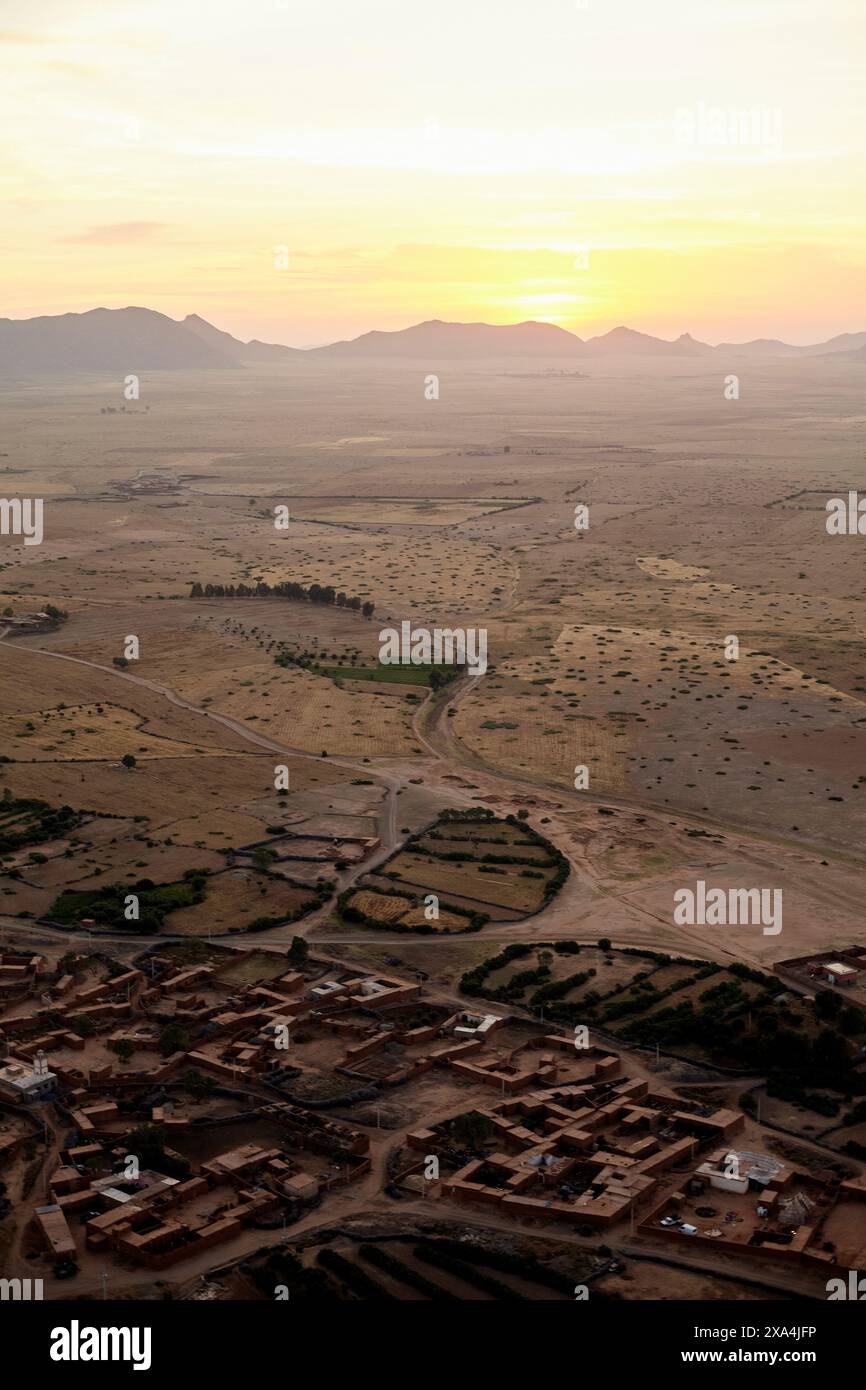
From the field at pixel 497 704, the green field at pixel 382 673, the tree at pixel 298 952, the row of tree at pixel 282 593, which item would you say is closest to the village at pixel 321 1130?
the tree at pixel 298 952

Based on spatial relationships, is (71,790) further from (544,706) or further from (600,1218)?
(600,1218)

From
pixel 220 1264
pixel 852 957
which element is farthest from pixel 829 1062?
pixel 220 1264

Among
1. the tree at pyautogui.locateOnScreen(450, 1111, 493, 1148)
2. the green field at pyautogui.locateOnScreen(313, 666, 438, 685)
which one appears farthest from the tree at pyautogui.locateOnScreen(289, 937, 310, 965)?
the green field at pyautogui.locateOnScreen(313, 666, 438, 685)

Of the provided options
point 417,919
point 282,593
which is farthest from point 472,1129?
point 282,593

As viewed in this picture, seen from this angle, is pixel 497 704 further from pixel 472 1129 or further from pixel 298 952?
pixel 472 1129

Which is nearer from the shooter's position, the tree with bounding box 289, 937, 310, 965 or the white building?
the white building

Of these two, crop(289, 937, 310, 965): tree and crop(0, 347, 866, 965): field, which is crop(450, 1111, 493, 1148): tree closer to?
crop(289, 937, 310, 965): tree

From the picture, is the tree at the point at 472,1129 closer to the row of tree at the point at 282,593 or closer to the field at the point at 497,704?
the field at the point at 497,704
